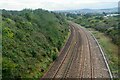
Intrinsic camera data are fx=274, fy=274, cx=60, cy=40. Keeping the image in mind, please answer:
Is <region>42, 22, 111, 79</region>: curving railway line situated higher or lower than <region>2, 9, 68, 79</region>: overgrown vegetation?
lower

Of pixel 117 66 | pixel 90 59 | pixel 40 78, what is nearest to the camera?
pixel 40 78

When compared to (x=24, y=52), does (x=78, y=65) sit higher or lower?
lower

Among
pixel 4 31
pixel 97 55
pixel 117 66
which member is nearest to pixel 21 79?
pixel 4 31

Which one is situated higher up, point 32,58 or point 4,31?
point 4,31

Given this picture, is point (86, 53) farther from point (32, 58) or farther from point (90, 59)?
point (32, 58)

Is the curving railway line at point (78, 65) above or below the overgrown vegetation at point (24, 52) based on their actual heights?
below

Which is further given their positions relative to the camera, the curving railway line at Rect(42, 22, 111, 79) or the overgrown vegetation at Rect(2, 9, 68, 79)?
the curving railway line at Rect(42, 22, 111, 79)

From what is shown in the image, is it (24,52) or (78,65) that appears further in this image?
(78,65)

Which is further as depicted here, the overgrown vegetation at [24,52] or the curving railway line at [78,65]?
the curving railway line at [78,65]

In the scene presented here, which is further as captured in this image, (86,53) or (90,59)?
(86,53)

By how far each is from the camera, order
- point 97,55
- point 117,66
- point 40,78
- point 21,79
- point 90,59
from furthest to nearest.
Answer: point 97,55 → point 90,59 → point 117,66 → point 40,78 → point 21,79
